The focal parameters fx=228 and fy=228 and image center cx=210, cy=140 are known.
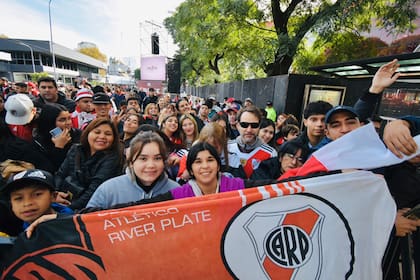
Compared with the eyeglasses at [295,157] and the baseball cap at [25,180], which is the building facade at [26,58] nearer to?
the baseball cap at [25,180]

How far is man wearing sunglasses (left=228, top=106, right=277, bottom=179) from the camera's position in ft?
9.11

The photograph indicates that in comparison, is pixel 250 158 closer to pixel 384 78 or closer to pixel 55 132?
pixel 384 78

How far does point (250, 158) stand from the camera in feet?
9.28

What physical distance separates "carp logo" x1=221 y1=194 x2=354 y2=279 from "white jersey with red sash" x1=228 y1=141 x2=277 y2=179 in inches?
48.0

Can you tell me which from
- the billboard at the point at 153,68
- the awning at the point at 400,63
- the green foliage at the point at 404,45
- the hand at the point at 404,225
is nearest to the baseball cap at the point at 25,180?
the hand at the point at 404,225

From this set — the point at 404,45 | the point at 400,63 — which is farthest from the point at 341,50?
the point at 400,63

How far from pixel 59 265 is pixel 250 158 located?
82.6 inches

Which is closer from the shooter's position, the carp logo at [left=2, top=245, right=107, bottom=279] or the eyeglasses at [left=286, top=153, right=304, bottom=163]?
the carp logo at [left=2, top=245, right=107, bottom=279]

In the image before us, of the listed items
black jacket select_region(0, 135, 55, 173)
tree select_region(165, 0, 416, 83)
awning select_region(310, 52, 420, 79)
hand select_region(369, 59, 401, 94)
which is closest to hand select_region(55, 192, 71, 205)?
black jacket select_region(0, 135, 55, 173)

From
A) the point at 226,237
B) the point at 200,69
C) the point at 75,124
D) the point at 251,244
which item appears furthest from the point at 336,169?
the point at 200,69

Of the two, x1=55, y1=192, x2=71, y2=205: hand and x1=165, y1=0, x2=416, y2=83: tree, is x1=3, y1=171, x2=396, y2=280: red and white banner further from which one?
x1=165, y1=0, x2=416, y2=83: tree

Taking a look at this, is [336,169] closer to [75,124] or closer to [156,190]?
[156,190]

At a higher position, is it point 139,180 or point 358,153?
point 358,153

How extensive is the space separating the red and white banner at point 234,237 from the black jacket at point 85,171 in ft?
2.64
